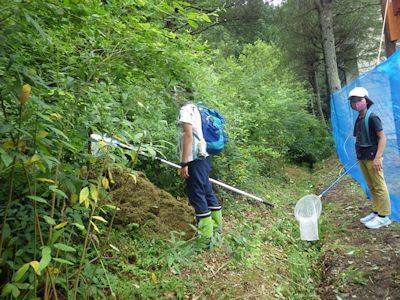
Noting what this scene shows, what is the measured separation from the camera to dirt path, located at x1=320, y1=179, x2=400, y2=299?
11.3 ft

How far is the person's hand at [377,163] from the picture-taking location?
4.63 metres

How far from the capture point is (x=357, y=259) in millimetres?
4039

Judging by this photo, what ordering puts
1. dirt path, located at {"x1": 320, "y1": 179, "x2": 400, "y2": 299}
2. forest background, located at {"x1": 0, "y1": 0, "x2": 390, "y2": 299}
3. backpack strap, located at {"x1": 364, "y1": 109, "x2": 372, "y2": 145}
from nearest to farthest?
1. forest background, located at {"x1": 0, "y1": 0, "x2": 390, "y2": 299}
2. dirt path, located at {"x1": 320, "y1": 179, "x2": 400, "y2": 299}
3. backpack strap, located at {"x1": 364, "y1": 109, "x2": 372, "y2": 145}

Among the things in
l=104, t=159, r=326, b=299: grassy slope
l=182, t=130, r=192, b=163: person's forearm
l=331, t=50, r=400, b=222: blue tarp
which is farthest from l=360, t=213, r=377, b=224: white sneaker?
l=182, t=130, r=192, b=163: person's forearm

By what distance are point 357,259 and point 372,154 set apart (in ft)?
4.78

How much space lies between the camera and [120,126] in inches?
88.4

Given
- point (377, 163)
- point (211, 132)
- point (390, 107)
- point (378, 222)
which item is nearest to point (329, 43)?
point (390, 107)

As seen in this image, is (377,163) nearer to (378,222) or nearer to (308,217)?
(378,222)

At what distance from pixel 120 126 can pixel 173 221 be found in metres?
2.25

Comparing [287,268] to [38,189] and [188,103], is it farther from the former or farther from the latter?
[38,189]

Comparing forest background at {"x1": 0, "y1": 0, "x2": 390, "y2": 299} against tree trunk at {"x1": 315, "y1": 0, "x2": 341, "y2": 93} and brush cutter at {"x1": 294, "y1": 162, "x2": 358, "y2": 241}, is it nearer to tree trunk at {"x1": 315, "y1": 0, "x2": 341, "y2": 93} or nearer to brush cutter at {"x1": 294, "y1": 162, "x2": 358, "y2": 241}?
brush cutter at {"x1": 294, "y1": 162, "x2": 358, "y2": 241}

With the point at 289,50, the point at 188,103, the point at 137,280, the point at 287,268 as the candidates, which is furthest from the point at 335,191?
the point at 289,50

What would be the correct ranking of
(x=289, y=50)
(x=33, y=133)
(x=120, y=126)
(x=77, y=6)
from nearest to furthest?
(x=33, y=133), (x=77, y=6), (x=120, y=126), (x=289, y=50)

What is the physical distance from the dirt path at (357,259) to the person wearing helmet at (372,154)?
20 centimetres
